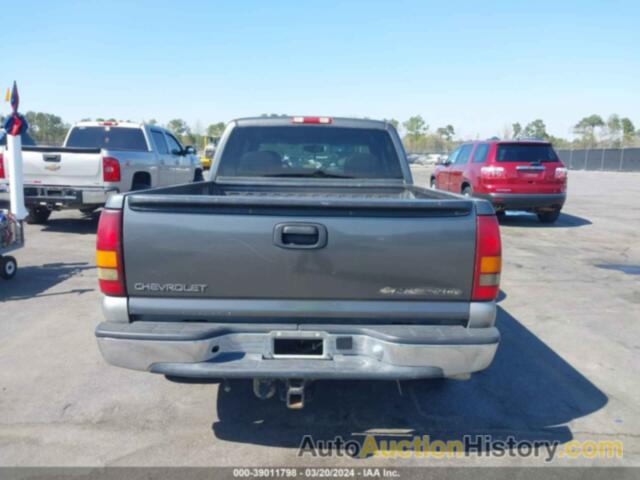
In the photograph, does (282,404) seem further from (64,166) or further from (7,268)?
(64,166)

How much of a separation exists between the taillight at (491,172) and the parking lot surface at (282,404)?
6006 mm

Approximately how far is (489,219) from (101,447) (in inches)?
104

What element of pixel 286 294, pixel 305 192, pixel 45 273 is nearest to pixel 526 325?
pixel 305 192

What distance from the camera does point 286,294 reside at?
2816 millimetres

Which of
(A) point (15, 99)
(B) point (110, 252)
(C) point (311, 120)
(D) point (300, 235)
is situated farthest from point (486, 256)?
(A) point (15, 99)

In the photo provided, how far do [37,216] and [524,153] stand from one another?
10.9 meters

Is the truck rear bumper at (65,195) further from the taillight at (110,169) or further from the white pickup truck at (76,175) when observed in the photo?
the taillight at (110,169)

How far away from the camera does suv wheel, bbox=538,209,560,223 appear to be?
40.3 feet

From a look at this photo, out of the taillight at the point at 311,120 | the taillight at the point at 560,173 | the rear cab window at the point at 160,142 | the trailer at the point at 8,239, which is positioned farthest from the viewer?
the rear cab window at the point at 160,142

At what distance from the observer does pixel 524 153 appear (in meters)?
11.8

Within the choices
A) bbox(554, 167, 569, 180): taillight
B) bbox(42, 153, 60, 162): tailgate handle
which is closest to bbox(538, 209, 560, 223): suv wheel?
bbox(554, 167, 569, 180): taillight

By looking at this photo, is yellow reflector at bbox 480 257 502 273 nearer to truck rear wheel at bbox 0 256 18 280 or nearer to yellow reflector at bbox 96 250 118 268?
yellow reflector at bbox 96 250 118 268

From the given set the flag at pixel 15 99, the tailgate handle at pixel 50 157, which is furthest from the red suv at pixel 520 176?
the flag at pixel 15 99

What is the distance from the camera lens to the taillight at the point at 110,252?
275 cm
